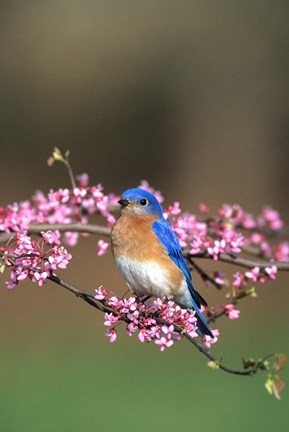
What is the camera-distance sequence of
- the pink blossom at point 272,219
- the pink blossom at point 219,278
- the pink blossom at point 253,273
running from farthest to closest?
the pink blossom at point 272,219, the pink blossom at point 219,278, the pink blossom at point 253,273

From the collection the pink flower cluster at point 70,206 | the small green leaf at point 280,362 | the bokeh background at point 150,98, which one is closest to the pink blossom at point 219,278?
the pink flower cluster at point 70,206

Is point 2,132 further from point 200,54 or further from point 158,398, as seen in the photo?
point 158,398

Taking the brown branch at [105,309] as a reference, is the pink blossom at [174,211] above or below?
above

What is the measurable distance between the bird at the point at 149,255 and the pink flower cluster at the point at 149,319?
1.81ft

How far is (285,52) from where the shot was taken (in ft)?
44.7

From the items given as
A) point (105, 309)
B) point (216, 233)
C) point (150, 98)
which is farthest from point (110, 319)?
point (150, 98)

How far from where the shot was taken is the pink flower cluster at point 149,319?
3293mm

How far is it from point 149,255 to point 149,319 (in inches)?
34.5

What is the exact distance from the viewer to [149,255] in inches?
165

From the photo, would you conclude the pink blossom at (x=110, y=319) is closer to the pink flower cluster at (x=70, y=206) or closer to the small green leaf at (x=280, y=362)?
the small green leaf at (x=280, y=362)

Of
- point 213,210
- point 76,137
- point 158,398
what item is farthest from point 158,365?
point 76,137

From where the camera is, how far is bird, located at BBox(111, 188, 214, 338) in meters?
4.09

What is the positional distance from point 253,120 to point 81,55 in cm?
326

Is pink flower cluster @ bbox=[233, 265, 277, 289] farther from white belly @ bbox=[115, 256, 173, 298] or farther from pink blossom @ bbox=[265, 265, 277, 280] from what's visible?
white belly @ bbox=[115, 256, 173, 298]
